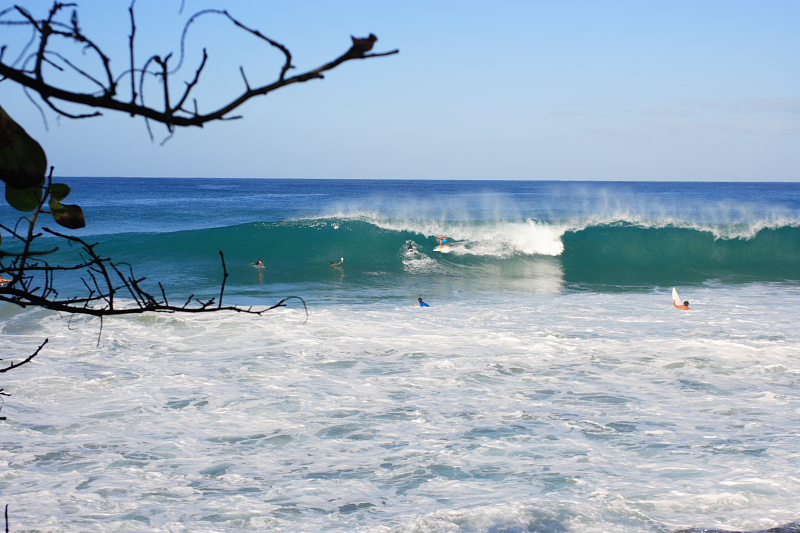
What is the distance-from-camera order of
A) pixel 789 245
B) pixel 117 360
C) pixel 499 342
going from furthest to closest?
pixel 789 245, pixel 499 342, pixel 117 360

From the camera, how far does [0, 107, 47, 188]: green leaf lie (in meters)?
0.84

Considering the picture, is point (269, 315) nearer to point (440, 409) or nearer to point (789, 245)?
point (440, 409)

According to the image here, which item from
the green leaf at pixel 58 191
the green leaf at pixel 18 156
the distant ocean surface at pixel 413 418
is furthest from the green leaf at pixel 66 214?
the distant ocean surface at pixel 413 418

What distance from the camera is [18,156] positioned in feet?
2.83

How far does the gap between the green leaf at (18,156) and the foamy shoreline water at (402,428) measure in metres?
3.16

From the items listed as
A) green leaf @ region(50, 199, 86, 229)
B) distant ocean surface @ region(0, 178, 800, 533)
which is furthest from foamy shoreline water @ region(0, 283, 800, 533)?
green leaf @ region(50, 199, 86, 229)

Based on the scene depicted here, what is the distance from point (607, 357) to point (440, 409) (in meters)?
2.68

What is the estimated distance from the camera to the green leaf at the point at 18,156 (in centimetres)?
84

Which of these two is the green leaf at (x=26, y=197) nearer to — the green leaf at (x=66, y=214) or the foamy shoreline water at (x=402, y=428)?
the green leaf at (x=66, y=214)

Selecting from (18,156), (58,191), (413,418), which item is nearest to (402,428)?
(413,418)

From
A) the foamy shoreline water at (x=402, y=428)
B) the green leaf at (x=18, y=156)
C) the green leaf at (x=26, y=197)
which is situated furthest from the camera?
the foamy shoreline water at (x=402, y=428)

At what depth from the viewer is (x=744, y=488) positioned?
393cm

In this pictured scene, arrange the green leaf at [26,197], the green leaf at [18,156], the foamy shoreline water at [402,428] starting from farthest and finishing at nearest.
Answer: the foamy shoreline water at [402,428], the green leaf at [26,197], the green leaf at [18,156]

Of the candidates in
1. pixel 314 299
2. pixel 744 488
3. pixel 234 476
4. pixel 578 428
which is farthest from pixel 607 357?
pixel 314 299
